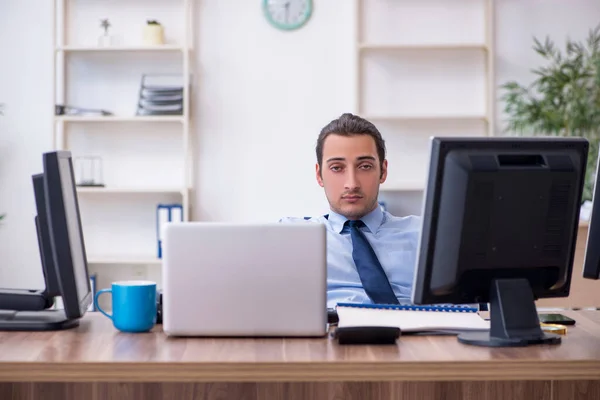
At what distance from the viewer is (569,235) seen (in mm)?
1747

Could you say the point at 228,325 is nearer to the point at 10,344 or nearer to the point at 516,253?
the point at 10,344

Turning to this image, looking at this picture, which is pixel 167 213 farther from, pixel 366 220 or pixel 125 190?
pixel 366 220

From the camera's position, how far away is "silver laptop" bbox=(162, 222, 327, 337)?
168 centimetres

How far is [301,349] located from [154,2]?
11.2 ft

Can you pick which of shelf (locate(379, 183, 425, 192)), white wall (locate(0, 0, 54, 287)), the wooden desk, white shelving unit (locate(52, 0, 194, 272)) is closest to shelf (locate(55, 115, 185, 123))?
white shelving unit (locate(52, 0, 194, 272))

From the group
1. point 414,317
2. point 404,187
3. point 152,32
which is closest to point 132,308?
point 414,317

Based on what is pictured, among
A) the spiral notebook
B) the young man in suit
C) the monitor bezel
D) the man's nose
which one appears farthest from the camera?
the man's nose

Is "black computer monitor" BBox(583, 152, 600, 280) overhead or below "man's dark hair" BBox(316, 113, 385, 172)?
below

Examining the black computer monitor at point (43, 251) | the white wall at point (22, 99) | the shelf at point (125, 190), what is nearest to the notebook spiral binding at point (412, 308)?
the black computer monitor at point (43, 251)

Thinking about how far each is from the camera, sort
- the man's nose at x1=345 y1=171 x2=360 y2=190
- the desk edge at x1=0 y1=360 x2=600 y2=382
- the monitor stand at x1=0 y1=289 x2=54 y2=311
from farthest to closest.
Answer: the man's nose at x1=345 y1=171 x2=360 y2=190
the monitor stand at x1=0 y1=289 x2=54 y2=311
the desk edge at x1=0 y1=360 x2=600 y2=382

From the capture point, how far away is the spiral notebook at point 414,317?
1.77m

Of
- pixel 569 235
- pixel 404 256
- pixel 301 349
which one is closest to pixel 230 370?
pixel 301 349

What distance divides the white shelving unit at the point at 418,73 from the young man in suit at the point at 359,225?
2.04m

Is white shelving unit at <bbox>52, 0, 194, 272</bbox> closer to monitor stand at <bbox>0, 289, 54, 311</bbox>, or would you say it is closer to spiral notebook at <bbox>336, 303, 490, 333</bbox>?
monitor stand at <bbox>0, 289, 54, 311</bbox>
